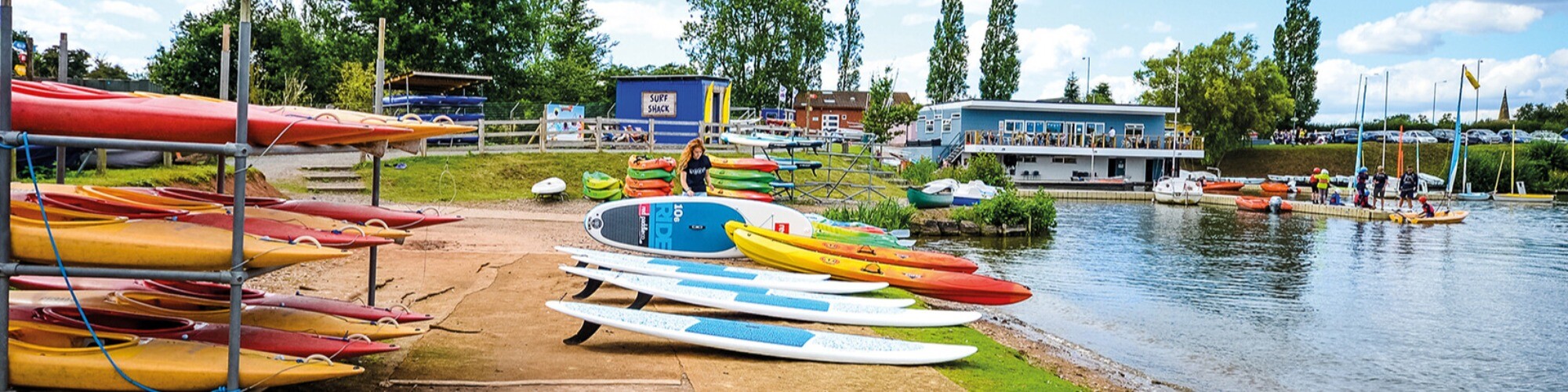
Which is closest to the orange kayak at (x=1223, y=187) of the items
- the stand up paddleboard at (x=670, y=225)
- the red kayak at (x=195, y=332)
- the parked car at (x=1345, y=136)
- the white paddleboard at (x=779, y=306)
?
the parked car at (x=1345, y=136)

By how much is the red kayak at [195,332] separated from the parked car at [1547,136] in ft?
217

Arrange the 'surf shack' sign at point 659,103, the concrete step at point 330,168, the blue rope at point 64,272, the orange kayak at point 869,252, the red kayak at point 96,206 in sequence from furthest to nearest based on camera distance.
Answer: the 'surf shack' sign at point 659,103 → the concrete step at point 330,168 → the orange kayak at point 869,252 → the red kayak at point 96,206 → the blue rope at point 64,272

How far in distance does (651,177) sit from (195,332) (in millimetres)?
16057

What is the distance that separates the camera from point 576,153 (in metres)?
28.9

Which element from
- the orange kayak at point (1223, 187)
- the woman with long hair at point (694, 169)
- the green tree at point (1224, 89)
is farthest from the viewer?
the green tree at point (1224, 89)

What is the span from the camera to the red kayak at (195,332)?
5.84 meters

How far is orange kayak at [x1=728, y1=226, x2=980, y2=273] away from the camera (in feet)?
43.3

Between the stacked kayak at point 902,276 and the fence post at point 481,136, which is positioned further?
the fence post at point 481,136

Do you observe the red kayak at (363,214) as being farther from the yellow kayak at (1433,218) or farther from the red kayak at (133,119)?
the yellow kayak at (1433,218)

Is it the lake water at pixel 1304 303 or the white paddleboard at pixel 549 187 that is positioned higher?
the white paddleboard at pixel 549 187

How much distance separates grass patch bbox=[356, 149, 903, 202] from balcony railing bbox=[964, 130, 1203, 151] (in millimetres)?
23821

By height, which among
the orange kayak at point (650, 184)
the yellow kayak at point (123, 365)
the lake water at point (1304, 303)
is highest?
the orange kayak at point (650, 184)

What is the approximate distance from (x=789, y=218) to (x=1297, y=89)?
72.2 m

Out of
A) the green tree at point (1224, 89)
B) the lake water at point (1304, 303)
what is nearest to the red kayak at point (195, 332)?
the lake water at point (1304, 303)
